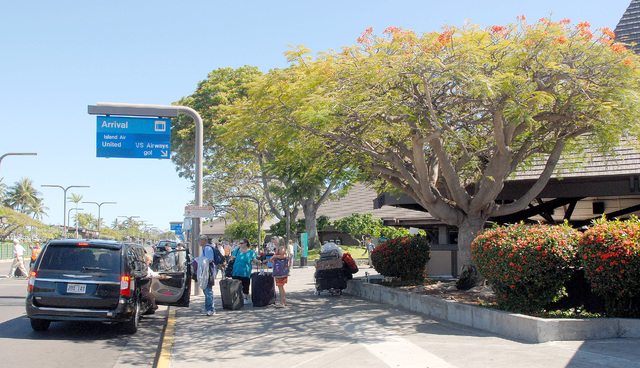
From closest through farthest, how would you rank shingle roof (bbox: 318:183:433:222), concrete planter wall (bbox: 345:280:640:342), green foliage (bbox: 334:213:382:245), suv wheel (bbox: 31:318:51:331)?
concrete planter wall (bbox: 345:280:640:342) → suv wheel (bbox: 31:318:51:331) → green foliage (bbox: 334:213:382:245) → shingle roof (bbox: 318:183:433:222)

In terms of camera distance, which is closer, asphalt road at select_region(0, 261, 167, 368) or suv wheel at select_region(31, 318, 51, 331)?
asphalt road at select_region(0, 261, 167, 368)

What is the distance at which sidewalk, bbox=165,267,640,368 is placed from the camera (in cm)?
745

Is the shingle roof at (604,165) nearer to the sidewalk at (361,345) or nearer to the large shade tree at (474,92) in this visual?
the large shade tree at (474,92)

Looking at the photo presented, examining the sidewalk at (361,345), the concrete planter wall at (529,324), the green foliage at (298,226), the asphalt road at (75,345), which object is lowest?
the asphalt road at (75,345)

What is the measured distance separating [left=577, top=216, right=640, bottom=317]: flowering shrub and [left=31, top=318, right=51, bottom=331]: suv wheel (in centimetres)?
935

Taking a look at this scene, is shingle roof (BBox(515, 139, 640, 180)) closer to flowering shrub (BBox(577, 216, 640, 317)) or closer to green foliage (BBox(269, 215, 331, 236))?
flowering shrub (BBox(577, 216, 640, 317))

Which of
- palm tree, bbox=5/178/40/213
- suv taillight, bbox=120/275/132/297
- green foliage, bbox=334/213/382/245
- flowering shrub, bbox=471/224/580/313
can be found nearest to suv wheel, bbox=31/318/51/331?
suv taillight, bbox=120/275/132/297

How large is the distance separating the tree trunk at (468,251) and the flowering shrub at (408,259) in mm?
1447

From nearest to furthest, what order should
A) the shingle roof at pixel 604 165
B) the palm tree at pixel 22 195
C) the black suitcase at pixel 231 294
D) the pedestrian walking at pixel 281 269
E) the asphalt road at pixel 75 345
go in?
the asphalt road at pixel 75 345 < the black suitcase at pixel 231 294 < the pedestrian walking at pixel 281 269 < the shingle roof at pixel 604 165 < the palm tree at pixel 22 195

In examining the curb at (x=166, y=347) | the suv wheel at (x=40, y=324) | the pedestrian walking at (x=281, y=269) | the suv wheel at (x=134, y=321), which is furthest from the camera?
the pedestrian walking at (x=281, y=269)

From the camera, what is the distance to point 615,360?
23.4 ft

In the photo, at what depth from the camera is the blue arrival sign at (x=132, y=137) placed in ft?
52.1

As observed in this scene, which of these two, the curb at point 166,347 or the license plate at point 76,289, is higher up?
the license plate at point 76,289

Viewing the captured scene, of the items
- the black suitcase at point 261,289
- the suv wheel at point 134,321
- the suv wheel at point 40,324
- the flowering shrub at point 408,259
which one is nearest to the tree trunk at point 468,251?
the flowering shrub at point 408,259
